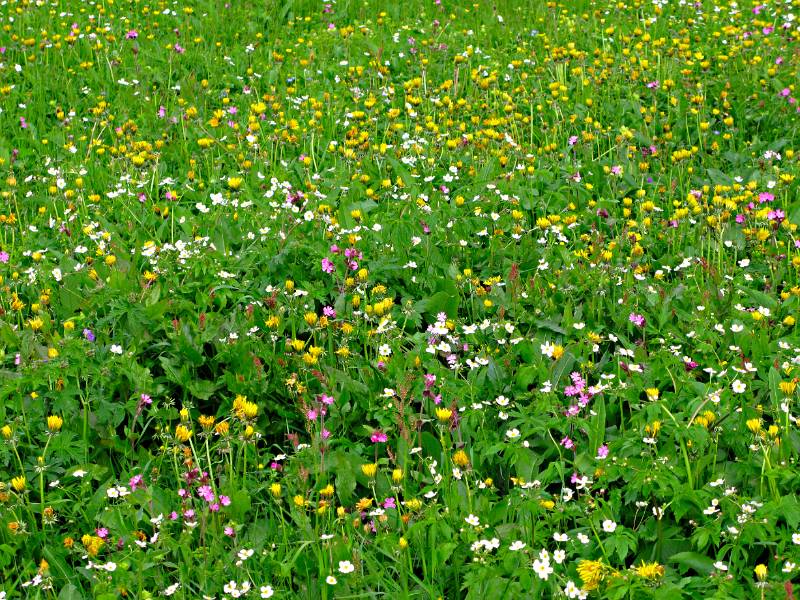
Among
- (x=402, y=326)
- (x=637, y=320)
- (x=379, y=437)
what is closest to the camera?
(x=379, y=437)

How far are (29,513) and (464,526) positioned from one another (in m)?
1.27

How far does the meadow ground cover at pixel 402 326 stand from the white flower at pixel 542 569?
0.04 m

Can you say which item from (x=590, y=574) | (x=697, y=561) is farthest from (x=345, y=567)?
(x=697, y=561)

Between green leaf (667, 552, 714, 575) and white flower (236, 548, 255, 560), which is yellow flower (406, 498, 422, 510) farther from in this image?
green leaf (667, 552, 714, 575)

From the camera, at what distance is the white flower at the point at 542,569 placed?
2398 millimetres

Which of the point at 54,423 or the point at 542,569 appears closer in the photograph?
the point at 542,569

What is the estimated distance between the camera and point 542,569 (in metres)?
2.41

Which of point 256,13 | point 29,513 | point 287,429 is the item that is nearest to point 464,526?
point 287,429

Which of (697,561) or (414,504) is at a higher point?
(414,504)

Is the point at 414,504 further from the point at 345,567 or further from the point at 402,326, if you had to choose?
the point at 402,326

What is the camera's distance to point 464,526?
2.60m

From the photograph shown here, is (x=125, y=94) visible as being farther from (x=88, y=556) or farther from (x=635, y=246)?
(x=88, y=556)

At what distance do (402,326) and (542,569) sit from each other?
1484mm

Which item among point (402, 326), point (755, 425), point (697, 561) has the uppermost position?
point (755, 425)
